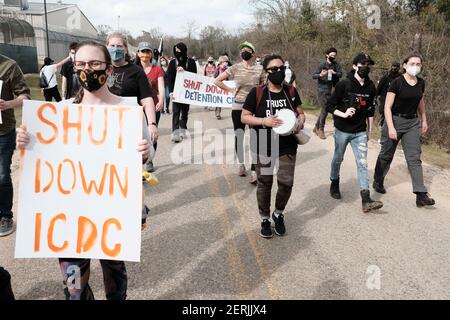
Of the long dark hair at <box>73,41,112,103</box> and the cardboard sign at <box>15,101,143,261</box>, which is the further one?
the long dark hair at <box>73,41,112,103</box>

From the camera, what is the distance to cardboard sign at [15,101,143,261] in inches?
99.4

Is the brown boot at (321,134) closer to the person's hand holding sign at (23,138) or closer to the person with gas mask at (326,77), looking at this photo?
the person with gas mask at (326,77)

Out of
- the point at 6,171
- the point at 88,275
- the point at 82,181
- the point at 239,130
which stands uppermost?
the point at 82,181

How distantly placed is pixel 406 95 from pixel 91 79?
14.8 feet

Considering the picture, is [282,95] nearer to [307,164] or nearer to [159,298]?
[159,298]

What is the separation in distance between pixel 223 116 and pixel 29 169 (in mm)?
12650

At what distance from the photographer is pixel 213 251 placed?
14.2 ft

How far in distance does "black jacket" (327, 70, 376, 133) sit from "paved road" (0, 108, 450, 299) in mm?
1128

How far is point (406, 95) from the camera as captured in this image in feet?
18.6

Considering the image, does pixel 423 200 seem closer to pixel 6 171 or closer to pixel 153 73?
pixel 153 73

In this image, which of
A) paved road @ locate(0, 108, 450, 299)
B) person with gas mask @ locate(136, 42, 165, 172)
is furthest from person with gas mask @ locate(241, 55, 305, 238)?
person with gas mask @ locate(136, 42, 165, 172)

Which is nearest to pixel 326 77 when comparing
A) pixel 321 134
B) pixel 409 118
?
pixel 321 134

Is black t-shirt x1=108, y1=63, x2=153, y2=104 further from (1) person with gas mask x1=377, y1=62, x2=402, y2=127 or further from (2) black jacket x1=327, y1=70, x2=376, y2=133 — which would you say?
(1) person with gas mask x1=377, y1=62, x2=402, y2=127

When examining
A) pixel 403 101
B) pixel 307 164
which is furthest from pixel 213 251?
pixel 307 164
